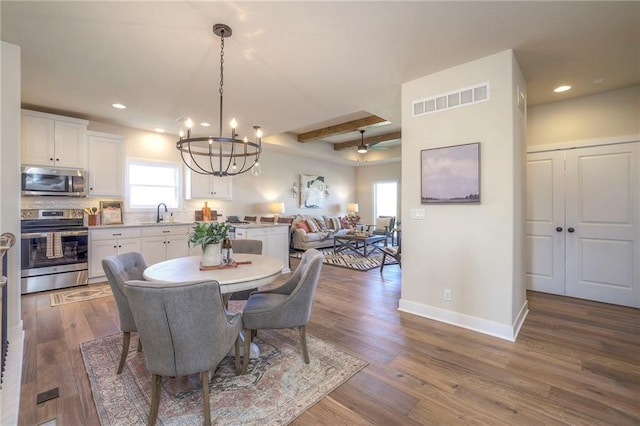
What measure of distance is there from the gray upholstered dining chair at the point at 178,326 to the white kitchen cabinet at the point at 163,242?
3.55 metres

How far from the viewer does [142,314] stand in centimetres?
148

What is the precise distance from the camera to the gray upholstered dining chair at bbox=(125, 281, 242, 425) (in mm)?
1438

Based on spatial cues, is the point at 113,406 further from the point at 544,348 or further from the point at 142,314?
the point at 544,348

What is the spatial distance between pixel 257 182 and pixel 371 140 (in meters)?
3.43

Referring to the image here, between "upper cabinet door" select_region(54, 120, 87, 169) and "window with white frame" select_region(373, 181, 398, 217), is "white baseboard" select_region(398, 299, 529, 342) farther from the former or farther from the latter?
"window with white frame" select_region(373, 181, 398, 217)

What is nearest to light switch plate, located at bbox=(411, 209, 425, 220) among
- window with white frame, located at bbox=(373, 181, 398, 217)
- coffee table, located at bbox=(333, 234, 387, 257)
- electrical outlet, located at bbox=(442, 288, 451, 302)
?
electrical outlet, located at bbox=(442, 288, 451, 302)

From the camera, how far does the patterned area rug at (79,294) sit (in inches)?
144

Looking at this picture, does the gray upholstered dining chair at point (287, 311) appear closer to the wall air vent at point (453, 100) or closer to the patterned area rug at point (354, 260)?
the wall air vent at point (453, 100)

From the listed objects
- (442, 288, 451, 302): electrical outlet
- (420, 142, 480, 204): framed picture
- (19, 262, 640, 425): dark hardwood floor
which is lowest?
(19, 262, 640, 425): dark hardwood floor

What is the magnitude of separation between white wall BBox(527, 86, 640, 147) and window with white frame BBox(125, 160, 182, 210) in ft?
20.5

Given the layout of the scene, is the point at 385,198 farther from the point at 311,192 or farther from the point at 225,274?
the point at 225,274

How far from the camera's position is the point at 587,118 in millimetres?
3699

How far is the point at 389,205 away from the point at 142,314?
9.25 m

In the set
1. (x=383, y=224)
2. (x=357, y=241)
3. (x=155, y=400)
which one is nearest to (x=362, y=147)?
(x=357, y=241)
